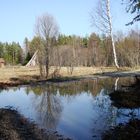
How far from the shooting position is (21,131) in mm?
13883

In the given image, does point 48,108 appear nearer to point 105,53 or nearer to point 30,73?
point 30,73

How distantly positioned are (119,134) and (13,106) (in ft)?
37.8

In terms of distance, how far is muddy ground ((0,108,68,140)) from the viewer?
41.8 ft

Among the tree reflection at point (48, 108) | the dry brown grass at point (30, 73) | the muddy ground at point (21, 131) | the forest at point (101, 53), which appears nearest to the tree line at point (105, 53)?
the forest at point (101, 53)

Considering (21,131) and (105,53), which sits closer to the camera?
(21,131)

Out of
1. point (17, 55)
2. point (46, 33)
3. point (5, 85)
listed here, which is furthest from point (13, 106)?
point (17, 55)

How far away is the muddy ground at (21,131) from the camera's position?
1274cm

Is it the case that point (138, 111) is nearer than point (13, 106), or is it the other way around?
point (138, 111)

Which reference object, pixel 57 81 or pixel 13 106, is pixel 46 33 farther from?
pixel 13 106

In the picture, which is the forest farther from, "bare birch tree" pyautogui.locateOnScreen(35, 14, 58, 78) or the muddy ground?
the muddy ground

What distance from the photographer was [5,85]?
122 ft

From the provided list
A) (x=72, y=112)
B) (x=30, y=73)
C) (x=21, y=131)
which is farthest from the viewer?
(x=30, y=73)

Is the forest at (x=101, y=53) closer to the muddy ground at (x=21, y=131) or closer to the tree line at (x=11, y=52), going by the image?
the tree line at (x=11, y=52)

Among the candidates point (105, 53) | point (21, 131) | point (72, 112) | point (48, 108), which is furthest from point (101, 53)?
point (21, 131)
